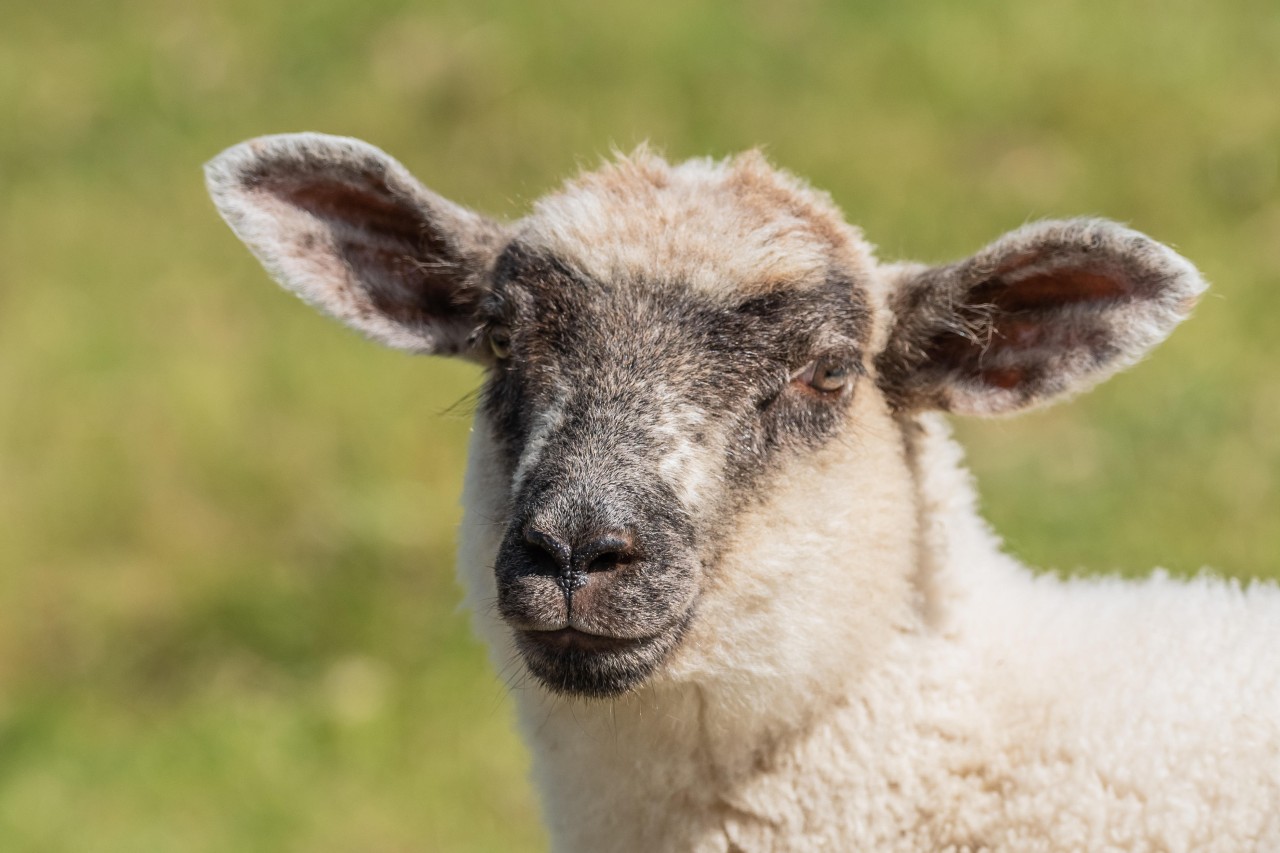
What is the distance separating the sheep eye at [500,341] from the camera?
4.95 metres

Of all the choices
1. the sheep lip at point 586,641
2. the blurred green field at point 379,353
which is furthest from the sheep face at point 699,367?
the blurred green field at point 379,353

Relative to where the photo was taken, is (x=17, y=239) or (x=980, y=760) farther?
(x=17, y=239)

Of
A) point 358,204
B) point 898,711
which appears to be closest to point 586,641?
point 898,711

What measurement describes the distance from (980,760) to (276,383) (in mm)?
7789

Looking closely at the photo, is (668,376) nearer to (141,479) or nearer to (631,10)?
(141,479)

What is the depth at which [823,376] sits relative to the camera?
15.9ft

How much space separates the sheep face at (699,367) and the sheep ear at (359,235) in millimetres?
10

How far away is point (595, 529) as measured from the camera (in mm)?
4227

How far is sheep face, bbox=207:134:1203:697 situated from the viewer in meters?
4.36

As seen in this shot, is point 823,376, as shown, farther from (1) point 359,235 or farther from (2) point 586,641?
(1) point 359,235

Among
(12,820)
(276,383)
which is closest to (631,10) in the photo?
(276,383)

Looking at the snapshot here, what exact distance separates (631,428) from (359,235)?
1.58m

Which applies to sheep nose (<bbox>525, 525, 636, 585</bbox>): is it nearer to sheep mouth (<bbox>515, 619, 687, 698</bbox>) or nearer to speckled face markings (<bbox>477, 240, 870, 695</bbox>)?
speckled face markings (<bbox>477, 240, 870, 695</bbox>)

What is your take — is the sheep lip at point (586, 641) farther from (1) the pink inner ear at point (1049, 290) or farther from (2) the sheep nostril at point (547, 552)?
(1) the pink inner ear at point (1049, 290)
